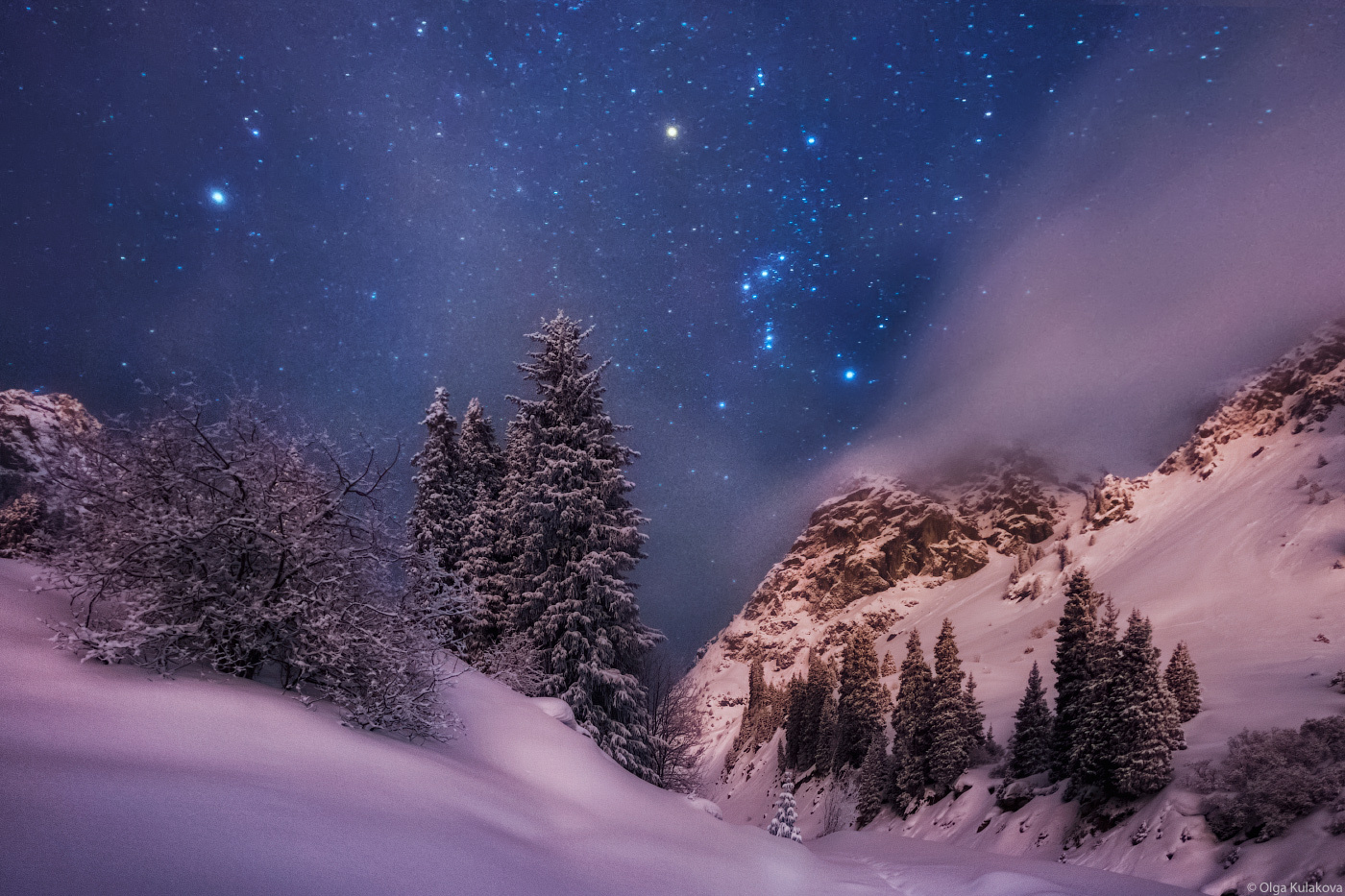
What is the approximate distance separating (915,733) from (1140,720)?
1968cm

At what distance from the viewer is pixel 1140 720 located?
17969 millimetres

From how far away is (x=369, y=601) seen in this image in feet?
20.3

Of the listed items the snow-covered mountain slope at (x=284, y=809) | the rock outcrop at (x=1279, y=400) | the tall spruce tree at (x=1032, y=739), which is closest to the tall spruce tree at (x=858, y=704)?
the tall spruce tree at (x=1032, y=739)

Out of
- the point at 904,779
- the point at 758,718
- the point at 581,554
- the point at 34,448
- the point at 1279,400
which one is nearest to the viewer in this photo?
the point at 34,448

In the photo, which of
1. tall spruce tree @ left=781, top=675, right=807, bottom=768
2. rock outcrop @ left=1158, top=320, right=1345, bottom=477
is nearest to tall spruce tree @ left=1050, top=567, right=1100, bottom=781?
tall spruce tree @ left=781, top=675, right=807, bottom=768


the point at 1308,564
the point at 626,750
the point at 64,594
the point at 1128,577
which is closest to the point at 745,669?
the point at 1128,577

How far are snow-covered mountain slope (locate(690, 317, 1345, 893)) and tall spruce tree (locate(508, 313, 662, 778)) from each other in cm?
1417

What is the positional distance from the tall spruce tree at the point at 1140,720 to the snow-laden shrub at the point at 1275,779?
1.37m

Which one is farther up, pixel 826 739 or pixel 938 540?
pixel 938 540

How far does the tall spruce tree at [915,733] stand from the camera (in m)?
33.7

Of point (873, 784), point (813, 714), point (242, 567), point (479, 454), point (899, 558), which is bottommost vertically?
point (873, 784)

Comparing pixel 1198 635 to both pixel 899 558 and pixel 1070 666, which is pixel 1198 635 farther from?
pixel 899 558

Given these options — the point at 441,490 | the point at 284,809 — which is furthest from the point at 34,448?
the point at 441,490

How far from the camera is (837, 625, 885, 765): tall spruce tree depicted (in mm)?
46031
